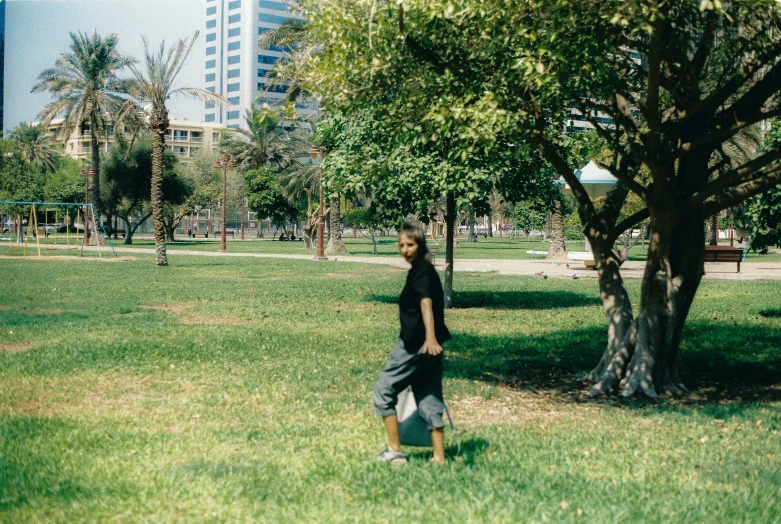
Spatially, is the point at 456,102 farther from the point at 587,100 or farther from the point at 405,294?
the point at 405,294

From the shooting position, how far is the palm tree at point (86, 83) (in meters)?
48.3

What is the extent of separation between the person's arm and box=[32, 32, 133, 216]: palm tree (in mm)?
45543

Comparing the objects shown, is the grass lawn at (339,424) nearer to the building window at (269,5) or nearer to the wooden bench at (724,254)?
the wooden bench at (724,254)

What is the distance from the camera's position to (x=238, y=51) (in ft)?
461

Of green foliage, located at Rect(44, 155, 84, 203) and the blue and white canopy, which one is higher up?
green foliage, located at Rect(44, 155, 84, 203)

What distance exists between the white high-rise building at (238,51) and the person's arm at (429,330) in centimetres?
13231

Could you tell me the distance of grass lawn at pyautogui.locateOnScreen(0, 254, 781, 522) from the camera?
5109mm

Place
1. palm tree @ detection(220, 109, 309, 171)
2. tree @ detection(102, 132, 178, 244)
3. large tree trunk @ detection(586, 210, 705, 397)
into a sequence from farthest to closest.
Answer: palm tree @ detection(220, 109, 309, 171) → tree @ detection(102, 132, 178, 244) → large tree trunk @ detection(586, 210, 705, 397)

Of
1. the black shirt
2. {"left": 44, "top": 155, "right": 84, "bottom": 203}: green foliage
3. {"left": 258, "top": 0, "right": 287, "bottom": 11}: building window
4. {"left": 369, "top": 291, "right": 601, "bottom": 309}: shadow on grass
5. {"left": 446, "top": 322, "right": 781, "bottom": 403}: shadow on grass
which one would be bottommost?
{"left": 446, "top": 322, "right": 781, "bottom": 403}: shadow on grass

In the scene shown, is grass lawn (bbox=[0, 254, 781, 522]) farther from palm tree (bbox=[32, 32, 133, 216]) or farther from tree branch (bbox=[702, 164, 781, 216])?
palm tree (bbox=[32, 32, 133, 216])

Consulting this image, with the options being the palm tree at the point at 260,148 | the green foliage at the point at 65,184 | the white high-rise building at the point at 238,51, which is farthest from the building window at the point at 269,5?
the palm tree at the point at 260,148

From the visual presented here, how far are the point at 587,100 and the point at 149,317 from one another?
815 centimetres

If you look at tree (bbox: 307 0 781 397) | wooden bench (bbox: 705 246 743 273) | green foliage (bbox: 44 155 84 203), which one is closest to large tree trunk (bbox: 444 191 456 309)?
tree (bbox: 307 0 781 397)

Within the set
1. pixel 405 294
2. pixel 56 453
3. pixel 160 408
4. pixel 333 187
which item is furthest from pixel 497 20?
pixel 333 187
